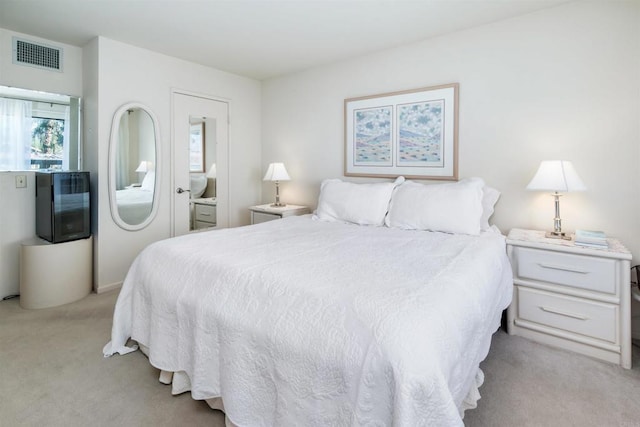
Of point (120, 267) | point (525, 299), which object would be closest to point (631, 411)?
point (525, 299)

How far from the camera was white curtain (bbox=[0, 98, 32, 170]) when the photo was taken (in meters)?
2.96

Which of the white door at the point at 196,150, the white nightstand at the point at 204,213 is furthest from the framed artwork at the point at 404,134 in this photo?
the white nightstand at the point at 204,213

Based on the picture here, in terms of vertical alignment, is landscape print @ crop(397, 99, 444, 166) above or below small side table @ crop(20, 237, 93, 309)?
above

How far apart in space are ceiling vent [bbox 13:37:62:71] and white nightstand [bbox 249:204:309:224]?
92.3 inches

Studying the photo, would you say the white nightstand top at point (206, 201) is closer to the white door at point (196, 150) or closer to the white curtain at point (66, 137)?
the white door at point (196, 150)

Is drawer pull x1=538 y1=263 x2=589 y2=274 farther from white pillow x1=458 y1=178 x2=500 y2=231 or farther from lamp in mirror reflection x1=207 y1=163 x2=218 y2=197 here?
lamp in mirror reflection x1=207 y1=163 x2=218 y2=197

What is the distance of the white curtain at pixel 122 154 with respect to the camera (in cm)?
328

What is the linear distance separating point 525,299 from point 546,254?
351mm

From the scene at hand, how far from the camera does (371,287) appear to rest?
4.42 feet

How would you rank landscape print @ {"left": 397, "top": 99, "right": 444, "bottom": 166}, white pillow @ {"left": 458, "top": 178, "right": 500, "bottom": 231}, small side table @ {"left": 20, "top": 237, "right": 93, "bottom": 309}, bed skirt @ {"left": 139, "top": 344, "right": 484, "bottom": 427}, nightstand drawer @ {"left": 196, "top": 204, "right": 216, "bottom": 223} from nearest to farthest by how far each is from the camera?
bed skirt @ {"left": 139, "top": 344, "right": 484, "bottom": 427}
white pillow @ {"left": 458, "top": 178, "right": 500, "bottom": 231}
small side table @ {"left": 20, "top": 237, "right": 93, "bottom": 309}
landscape print @ {"left": 397, "top": 99, "right": 444, "bottom": 166}
nightstand drawer @ {"left": 196, "top": 204, "right": 216, "bottom": 223}

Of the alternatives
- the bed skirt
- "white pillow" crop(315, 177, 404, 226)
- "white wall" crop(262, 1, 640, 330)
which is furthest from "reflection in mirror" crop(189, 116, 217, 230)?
the bed skirt

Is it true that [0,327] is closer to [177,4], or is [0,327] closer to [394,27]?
[177,4]

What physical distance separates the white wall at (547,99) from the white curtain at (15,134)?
10.7 ft

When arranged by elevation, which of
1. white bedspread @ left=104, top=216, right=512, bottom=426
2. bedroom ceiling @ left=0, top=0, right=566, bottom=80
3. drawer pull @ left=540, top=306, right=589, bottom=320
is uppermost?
bedroom ceiling @ left=0, top=0, right=566, bottom=80
